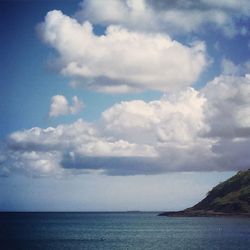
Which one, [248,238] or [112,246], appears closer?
[112,246]

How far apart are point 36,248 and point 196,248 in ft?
135

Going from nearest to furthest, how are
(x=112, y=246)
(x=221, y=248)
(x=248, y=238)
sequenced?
(x=221, y=248) < (x=112, y=246) < (x=248, y=238)

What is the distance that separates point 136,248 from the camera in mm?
130750

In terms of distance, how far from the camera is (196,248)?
412 feet

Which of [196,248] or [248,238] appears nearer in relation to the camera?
[196,248]

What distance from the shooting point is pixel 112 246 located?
137 m

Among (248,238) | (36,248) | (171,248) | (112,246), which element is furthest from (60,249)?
(248,238)

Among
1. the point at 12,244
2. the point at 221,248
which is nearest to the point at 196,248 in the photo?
the point at 221,248

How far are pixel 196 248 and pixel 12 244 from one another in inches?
2008

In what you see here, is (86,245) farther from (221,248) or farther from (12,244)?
(221,248)

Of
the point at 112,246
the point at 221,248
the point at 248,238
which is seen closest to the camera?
the point at 221,248

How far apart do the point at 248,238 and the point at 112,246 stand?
43484mm

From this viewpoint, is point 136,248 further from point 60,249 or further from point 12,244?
point 12,244

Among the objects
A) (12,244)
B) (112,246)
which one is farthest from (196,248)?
(12,244)
